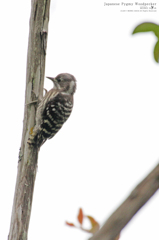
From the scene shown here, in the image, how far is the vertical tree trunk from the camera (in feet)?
15.0

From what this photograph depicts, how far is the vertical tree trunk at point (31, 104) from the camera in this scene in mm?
4582

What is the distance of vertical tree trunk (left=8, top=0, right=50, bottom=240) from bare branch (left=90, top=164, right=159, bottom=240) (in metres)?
4.07

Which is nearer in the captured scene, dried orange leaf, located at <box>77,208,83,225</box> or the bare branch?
the bare branch

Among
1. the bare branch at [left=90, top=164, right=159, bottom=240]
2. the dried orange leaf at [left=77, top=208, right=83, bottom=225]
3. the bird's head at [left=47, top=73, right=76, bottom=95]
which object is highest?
the bird's head at [left=47, top=73, right=76, bottom=95]

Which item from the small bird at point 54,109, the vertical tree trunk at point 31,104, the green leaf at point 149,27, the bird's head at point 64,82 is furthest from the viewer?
the bird's head at point 64,82

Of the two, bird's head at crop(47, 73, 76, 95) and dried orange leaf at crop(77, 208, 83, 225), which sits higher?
bird's head at crop(47, 73, 76, 95)

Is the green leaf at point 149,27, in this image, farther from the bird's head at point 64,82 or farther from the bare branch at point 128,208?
the bird's head at point 64,82

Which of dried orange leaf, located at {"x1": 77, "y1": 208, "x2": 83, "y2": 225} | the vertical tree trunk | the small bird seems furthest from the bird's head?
dried orange leaf, located at {"x1": 77, "y1": 208, "x2": 83, "y2": 225}

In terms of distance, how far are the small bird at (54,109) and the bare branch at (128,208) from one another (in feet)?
14.2

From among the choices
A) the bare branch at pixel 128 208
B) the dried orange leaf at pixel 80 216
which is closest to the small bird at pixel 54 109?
the dried orange leaf at pixel 80 216

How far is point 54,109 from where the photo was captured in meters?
5.82

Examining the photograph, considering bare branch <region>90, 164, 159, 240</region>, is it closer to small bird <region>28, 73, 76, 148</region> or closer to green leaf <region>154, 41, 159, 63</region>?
green leaf <region>154, 41, 159, 63</region>

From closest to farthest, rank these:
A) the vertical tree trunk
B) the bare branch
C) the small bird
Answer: the bare branch, the vertical tree trunk, the small bird

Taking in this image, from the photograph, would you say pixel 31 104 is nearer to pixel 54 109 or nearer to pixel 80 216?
pixel 54 109
